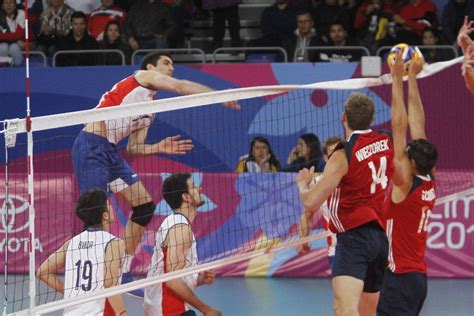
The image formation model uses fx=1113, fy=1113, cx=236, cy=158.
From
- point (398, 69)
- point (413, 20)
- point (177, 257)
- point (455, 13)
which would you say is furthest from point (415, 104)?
point (455, 13)

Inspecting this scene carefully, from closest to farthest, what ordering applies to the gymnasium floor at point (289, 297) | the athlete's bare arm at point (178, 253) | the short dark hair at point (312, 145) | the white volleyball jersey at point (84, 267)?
1. the white volleyball jersey at point (84, 267)
2. the athlete's bare arm at point (178, 253)
3. the gymnasium floor at point (289, 297)
4. the short dark hair at point (312, 145)

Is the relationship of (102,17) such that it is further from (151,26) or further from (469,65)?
(469,65)

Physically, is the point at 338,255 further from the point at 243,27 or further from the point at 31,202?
the point at 243,27

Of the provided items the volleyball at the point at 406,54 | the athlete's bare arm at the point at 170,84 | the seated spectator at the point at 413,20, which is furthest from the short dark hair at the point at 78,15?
the volleyball at the point at 406,54

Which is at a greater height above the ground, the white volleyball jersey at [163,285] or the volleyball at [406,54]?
the volleyball at [406,54]

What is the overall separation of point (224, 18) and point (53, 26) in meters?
2.72

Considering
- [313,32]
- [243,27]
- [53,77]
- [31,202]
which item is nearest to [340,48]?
[313,32]

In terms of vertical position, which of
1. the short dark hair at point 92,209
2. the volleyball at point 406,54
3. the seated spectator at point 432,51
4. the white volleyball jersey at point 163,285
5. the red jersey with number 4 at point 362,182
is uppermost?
the volleyball at point 406,54

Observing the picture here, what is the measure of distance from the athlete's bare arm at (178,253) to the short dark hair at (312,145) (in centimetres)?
497

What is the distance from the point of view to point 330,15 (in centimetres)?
1698

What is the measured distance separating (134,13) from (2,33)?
6.87 feet

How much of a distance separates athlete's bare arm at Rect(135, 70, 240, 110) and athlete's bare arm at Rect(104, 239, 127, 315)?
1476 mm

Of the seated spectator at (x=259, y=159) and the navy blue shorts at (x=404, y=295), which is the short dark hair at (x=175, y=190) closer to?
the navy blue shorts at (x=404, y=295)

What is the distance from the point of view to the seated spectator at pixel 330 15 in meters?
16.9
